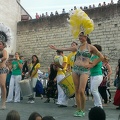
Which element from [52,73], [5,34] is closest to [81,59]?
[5,34]

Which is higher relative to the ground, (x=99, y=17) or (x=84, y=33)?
(x=99, y=17)

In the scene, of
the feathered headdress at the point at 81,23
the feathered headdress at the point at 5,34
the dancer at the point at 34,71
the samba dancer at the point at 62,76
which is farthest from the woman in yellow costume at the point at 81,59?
the dancer at the point at 34,71

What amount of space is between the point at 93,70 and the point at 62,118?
5.59 ft

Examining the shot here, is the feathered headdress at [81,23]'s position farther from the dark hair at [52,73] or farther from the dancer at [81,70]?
the dark hair at [52,73]

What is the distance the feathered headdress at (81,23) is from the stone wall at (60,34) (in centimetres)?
1588

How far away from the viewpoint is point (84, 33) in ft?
23.4

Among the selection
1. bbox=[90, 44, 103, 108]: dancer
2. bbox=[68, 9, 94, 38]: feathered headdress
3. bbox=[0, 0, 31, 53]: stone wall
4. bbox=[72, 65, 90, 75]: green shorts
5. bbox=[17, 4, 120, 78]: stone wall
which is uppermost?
bbox=[0, 0, 31, 53]: stone wall

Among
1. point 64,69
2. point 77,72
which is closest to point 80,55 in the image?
point 77,72

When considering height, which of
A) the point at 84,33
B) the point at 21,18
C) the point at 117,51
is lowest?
the point at 84,33

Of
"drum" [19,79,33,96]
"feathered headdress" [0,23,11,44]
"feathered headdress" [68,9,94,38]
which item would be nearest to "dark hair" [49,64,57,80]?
"drum" [19,79,33,96]

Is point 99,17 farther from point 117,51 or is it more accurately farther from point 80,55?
point 80,55

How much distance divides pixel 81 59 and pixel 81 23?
0.84 meters

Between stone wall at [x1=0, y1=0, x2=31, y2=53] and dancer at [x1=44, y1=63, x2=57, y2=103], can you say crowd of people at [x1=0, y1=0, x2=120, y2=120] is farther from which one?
stone wall at [x1=0, y1=0, x2=31, y2=53]

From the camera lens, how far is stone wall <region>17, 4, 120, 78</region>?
2325cm
